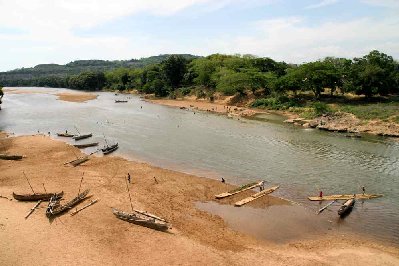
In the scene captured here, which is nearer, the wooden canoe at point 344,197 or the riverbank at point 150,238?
the riverbank at point 150,238

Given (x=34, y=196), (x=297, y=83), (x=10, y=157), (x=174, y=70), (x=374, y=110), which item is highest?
(x=174, y=70)

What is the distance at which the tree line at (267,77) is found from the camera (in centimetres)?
8475

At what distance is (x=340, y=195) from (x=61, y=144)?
45247 mm

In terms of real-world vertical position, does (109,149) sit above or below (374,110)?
below

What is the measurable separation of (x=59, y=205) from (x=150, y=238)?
446 inches

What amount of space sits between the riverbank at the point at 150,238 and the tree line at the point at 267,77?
188 feet

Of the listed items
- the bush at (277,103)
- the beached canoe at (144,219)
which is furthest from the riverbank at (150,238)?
the bush at (277,103)

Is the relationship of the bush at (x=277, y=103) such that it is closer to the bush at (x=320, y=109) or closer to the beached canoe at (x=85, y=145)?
the bush at (x=320, y=109)

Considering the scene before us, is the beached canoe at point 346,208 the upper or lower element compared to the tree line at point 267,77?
lower

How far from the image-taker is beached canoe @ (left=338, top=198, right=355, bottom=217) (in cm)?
3509

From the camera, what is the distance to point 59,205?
35.5m

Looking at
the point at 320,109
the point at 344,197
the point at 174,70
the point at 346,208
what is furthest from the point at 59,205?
the point at 174,70

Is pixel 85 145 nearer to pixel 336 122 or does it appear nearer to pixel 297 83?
pixel 336 122

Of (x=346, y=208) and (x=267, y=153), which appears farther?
(x=267, y=153)
